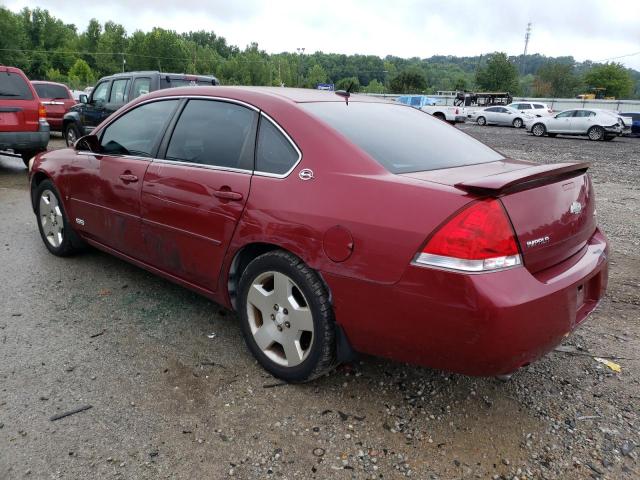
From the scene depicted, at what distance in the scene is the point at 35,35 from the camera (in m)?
97.1

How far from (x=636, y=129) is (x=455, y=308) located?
89.0 feet

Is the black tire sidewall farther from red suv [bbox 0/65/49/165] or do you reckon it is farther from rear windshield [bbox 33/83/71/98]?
rear windshield [bbox 33/83/71/98]

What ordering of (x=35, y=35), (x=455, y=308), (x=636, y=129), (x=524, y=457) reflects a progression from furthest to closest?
(x=35, y=35), (x=636, y=129), (x=524, y=457), (x=455, y=308)

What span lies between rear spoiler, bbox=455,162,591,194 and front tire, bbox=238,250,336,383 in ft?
2.87

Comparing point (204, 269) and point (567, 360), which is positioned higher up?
point (204, 269)

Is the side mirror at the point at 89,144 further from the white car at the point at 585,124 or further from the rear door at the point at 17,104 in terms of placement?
the white car at the point at 585,124

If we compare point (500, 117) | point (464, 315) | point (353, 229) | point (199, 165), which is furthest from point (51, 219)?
point (500, 117)

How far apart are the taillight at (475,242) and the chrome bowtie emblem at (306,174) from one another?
749mm

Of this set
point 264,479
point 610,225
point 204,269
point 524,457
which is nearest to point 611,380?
point 524,457

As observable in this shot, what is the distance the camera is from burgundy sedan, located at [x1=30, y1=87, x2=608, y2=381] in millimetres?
2133

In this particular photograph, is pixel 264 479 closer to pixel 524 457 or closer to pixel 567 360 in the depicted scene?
pixel 524 457

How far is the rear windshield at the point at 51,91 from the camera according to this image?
14.6 meters

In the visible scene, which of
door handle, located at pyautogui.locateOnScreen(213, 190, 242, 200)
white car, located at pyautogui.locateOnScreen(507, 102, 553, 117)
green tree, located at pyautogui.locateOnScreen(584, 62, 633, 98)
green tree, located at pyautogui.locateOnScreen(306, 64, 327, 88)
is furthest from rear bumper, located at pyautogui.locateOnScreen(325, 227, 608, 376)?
green tree, located at pyautogui.locateOnScreen(306, 64, 327, 88)

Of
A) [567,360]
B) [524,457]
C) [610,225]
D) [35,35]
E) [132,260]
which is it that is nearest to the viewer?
[524,457]
